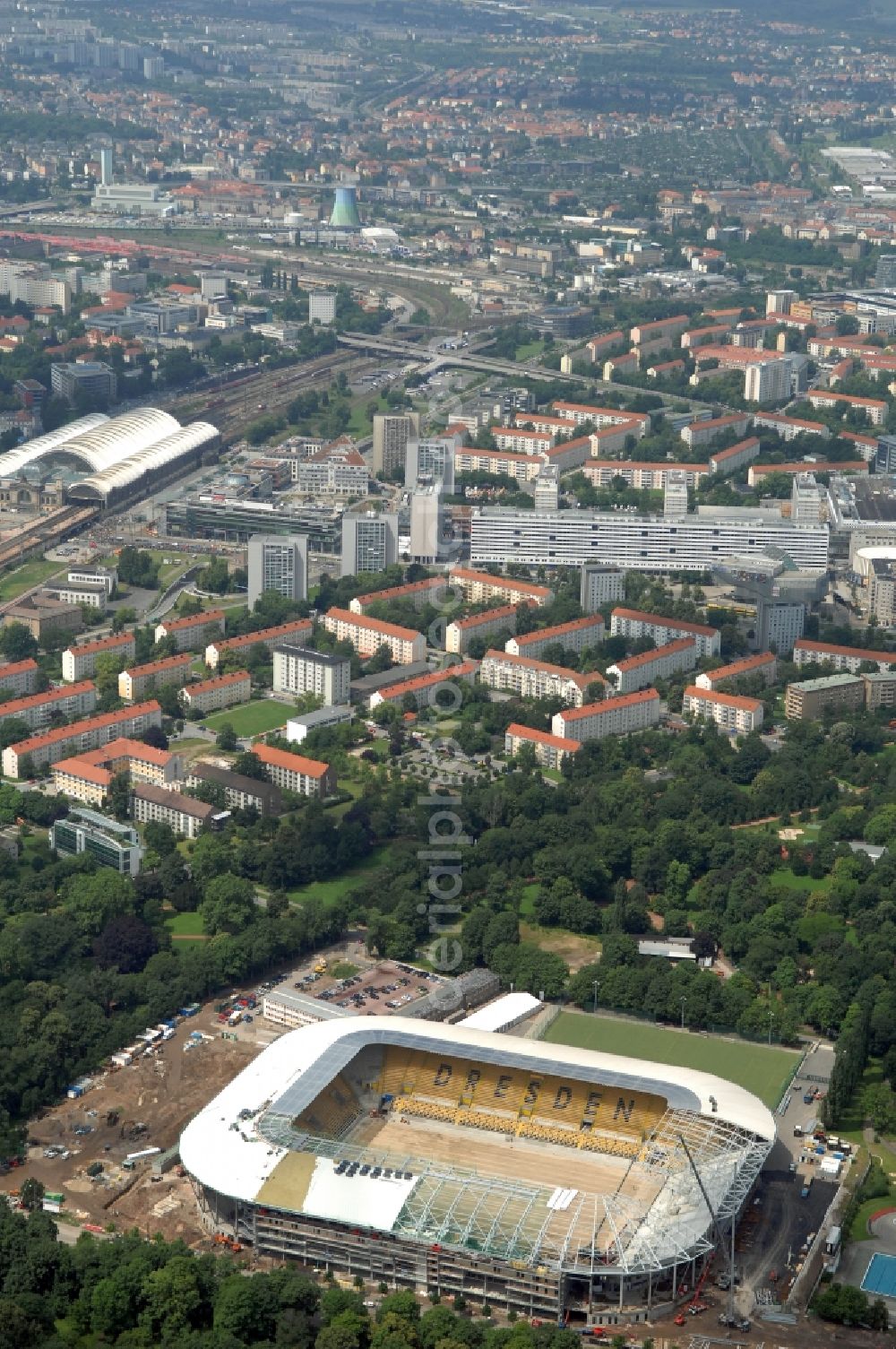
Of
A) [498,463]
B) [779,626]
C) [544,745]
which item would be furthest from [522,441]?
[544,745]

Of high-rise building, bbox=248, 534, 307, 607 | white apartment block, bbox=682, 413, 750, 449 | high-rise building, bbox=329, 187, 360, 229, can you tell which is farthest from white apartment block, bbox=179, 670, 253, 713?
high-rise building, bbox=329, 187, 360, 229

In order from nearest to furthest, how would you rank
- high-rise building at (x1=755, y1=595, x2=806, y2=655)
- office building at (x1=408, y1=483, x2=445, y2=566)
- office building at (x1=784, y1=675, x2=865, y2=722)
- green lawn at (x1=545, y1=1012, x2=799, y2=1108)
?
1. green lawn at (x1=545, y1=1012, x2=799, y2=1108)
2. office building at (x1=784, y1=675, x2=865, y2=722)
3. high-rise building at (x1=755, y1=595, x2=806, y2=655)
4. office building at (x1=408, y1=483, x2=445, y2=566)

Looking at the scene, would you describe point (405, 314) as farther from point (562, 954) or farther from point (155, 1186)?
point (155, 1186)

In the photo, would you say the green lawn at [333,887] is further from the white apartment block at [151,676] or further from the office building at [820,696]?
the office building at [820,696]

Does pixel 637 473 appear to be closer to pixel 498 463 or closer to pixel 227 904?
pixel 498 463

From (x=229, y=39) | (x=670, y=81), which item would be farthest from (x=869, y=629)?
(x=229, y=39)

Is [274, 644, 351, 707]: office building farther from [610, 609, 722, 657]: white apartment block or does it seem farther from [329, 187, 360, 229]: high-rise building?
[329, 187, 360, 229]: high-rise building
